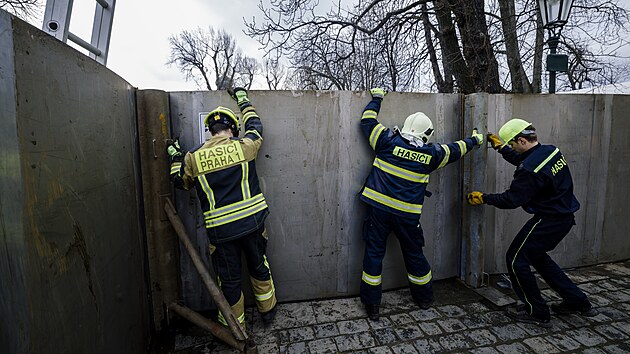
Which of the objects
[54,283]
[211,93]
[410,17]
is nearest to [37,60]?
[54,283]

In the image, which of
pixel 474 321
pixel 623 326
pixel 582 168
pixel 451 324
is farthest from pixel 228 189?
pixel 582 168

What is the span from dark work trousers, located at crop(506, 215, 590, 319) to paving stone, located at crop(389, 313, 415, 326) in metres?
1.10

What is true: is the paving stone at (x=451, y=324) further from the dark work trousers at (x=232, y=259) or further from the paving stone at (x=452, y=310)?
the dark work trousers at (x=232, y=259)

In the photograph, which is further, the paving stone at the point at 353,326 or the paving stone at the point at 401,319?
the paving stone at the point at 401,319

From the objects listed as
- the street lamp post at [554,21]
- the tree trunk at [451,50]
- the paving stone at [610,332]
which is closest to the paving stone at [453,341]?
the paving stone at [610,332]

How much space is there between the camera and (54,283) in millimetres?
1476

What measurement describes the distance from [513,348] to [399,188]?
5.39 feet

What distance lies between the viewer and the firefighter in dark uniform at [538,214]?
2.95 meters

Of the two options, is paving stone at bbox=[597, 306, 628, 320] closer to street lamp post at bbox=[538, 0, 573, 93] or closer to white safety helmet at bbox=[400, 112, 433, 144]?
white safety helmet at bbox=[400, 112, 433, 144]

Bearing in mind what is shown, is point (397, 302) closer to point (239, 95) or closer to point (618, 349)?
point (618, 349)

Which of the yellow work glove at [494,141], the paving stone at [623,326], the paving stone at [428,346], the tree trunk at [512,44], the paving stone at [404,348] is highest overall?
the tree trunk at [512,44]

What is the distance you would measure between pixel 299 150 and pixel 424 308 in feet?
6.84

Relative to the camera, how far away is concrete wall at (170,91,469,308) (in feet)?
10.6

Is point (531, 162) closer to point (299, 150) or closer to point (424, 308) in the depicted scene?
point (424, 308)
